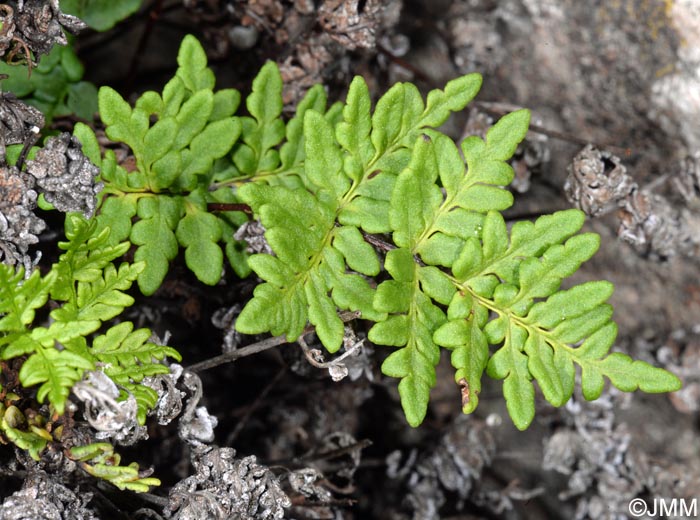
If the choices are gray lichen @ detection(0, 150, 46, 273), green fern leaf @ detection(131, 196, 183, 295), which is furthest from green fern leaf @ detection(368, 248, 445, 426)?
gray lichen @ detection(0, 150, 46, 273)

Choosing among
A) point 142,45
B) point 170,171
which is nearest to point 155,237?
point 170,171

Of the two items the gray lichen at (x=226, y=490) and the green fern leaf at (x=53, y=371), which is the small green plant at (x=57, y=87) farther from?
the gray lichen at (x=226, y=490)

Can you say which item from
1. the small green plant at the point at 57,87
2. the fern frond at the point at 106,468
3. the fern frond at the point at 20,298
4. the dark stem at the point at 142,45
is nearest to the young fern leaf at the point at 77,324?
the fern frond at the point at 20,298

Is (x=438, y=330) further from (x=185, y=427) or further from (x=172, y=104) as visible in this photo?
(x=172, y=104)

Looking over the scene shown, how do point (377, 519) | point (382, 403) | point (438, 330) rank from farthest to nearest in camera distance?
point (382, 403) → point (377, 519) → point (438, 330)

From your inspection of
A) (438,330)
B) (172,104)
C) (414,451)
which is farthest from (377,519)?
(172,104)
